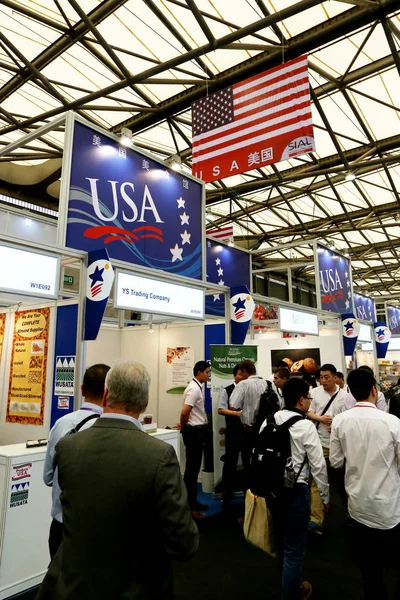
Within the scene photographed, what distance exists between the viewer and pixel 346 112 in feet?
31.6

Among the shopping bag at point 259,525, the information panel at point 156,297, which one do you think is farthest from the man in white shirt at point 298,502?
the information panel at point 156,297

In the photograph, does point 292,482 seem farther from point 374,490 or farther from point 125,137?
point 125,137

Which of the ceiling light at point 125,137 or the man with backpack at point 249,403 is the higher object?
the ceiling light at point 125,137

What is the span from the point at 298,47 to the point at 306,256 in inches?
513

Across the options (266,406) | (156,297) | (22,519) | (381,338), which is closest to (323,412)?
(266,406)

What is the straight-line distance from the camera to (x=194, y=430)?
4.70 meters

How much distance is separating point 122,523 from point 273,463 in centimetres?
142

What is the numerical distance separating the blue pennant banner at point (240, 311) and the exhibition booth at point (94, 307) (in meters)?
0.02

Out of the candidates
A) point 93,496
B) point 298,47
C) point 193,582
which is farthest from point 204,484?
point 298,47

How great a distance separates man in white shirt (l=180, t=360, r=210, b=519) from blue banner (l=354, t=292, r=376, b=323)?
7104 mm

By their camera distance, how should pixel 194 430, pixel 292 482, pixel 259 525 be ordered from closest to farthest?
pixel 292 482 → pixel 259 525 → pixel 194 430

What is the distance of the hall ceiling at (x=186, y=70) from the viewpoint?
22.7ft

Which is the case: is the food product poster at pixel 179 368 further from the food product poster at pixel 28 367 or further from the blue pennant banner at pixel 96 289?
the blue pennant banner at pixel 96 289

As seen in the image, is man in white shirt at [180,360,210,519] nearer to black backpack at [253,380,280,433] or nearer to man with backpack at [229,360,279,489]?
man with backpack at [229,360,279,489]
